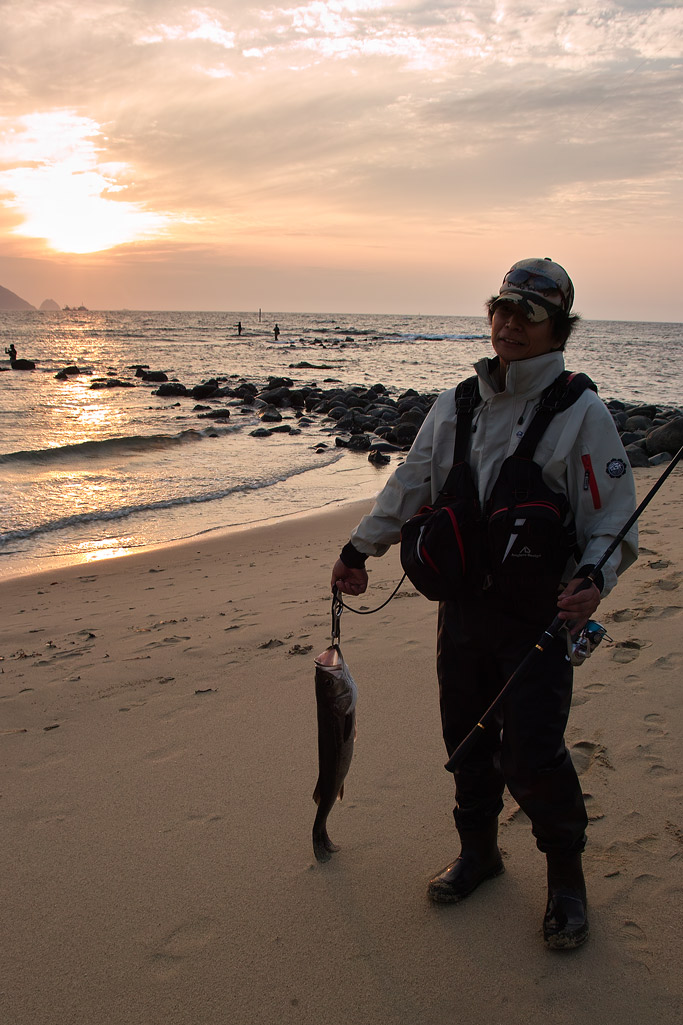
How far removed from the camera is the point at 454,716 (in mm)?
2719

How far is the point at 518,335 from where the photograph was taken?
2.53m

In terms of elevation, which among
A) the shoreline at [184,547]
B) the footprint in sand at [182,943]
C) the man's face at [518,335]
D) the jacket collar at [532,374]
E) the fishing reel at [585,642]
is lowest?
the shoreline at [184,547]

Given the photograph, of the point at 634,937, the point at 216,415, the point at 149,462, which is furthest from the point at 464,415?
the point at 216,415

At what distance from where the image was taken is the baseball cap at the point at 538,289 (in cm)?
249

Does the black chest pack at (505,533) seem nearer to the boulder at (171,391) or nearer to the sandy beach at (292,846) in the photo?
the sandy beach at (292,846)

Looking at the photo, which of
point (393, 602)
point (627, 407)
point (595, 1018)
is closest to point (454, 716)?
point (595, 1018)

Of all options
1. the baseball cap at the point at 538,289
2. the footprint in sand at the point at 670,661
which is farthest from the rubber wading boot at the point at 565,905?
the footprint in sand at the point at 670,661

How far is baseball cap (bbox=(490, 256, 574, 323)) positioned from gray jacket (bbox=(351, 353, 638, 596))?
6.5 inches

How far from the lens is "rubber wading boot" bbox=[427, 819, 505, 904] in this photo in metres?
2.79

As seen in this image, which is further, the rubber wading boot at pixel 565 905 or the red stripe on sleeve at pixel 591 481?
the rubber wading boot at pixel 565 905

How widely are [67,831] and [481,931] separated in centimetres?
191

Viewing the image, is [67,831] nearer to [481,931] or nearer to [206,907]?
[206,907]

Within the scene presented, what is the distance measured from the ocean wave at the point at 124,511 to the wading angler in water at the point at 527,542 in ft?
27.6

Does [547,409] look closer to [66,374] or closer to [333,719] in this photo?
[333,719]
